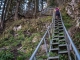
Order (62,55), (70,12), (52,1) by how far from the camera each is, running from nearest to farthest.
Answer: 1. (62,55)
2. (70,12)
3. (52,1)

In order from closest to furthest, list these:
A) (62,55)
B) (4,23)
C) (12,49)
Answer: (62,55) < (12,49) < (4,23)

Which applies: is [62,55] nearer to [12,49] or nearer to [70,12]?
[12,49]

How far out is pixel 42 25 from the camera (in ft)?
55.3

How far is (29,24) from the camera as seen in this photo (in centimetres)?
1769

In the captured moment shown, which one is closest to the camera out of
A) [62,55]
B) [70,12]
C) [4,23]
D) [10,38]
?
[62,55]

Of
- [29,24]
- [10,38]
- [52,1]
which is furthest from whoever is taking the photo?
[52,1]

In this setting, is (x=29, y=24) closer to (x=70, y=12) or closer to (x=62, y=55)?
(x=70, y=12)

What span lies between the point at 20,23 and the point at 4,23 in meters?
3.53

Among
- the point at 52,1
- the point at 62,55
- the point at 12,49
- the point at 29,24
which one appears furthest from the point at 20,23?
the point at 52,1

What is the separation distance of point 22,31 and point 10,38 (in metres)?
1.48

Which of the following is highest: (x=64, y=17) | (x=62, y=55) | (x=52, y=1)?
(x=52, y=1)

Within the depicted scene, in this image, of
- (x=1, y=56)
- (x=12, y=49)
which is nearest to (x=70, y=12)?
(x=12, y=49)

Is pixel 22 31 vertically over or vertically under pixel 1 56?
over

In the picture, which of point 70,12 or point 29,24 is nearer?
point 29,24
